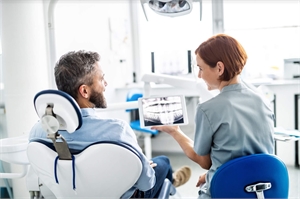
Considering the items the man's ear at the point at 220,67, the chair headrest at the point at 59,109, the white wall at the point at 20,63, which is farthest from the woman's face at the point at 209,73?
the white wall at the point at 20,63

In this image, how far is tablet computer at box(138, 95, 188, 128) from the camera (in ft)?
5.10

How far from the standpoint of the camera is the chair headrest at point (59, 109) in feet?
3.32

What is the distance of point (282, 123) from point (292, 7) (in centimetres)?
123

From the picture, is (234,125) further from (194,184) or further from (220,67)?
(194,184)

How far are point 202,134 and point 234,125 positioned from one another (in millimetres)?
127

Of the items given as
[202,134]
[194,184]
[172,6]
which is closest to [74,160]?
[202,134]

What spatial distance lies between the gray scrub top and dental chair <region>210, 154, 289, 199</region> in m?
0.08

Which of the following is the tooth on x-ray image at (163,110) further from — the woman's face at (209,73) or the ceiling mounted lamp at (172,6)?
the ceiling mounted lamp at (172,6)

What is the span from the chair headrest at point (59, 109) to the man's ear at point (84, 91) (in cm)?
28

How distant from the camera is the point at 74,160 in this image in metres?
1.12

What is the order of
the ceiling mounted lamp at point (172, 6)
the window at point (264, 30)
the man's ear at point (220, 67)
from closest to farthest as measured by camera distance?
the man's ear at point (220, 67) → the ceiling mounted lamp at point (172, 6) → the window at point (264, 30)

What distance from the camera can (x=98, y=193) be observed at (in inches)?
47.3

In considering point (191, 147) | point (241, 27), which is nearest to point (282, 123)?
point (241, 27)

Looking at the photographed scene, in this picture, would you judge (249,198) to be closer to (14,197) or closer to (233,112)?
(233,112)
